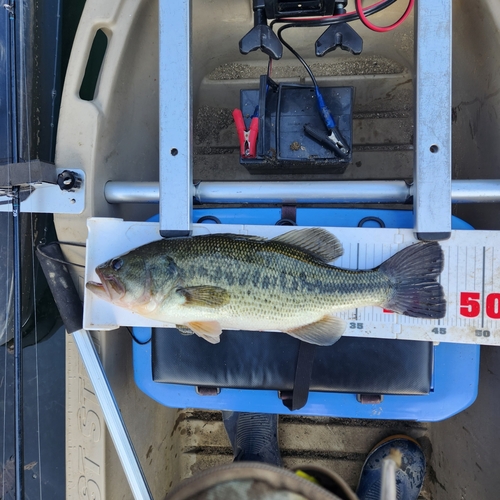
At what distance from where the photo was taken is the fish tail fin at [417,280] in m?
1.57

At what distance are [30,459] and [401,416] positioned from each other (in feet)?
6.63

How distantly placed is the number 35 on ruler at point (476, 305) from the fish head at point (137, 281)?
1157mm

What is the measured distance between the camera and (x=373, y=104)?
2.52 m

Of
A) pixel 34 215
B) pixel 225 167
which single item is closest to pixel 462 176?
pixel 225 167

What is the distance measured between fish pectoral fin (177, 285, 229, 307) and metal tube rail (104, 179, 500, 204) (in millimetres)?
455

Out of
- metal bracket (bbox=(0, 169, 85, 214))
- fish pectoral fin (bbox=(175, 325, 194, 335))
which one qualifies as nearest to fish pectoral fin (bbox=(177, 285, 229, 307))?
fish pectoral fin (bbox=(175, 325, 194, 335))

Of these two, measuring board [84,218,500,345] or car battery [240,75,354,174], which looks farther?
car battery [240,75,354,174]

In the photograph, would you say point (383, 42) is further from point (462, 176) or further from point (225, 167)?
point (225, 167)

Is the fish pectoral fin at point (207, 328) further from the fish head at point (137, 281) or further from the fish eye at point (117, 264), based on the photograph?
the fish eye at point (117, 264)

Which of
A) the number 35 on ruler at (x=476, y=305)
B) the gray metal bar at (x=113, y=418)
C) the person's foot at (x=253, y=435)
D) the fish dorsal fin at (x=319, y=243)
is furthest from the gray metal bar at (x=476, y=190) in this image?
the gray metal bar at (x=113, y=418)

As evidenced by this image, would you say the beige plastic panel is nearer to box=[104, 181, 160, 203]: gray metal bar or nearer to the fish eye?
box=[104, 181, 160, 203]: gray metal bar

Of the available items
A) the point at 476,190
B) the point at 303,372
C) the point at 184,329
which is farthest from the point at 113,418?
the point at 476,190

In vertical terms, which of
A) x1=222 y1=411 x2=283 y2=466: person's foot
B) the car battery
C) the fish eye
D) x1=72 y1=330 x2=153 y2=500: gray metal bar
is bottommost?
x1=222 y1=411 x2=283 y2=466: person's foot

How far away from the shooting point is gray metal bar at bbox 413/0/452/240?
5.04 feet
